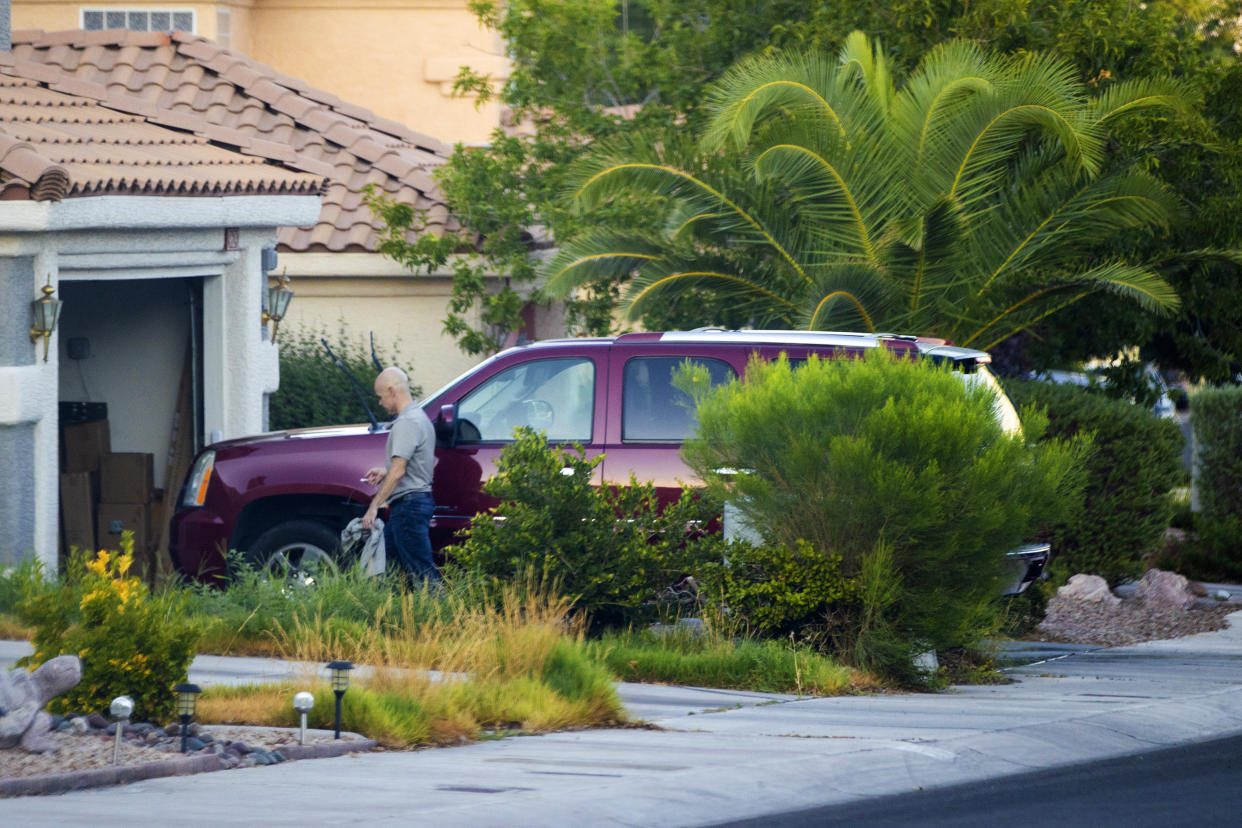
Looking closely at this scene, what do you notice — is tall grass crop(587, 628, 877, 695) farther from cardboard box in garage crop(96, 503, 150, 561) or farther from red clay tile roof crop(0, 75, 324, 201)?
cardboard box in garage crop(96, 503, 150, 561)

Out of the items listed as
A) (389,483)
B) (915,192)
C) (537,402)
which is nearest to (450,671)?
(389,483)

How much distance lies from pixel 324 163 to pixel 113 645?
10.6 meters

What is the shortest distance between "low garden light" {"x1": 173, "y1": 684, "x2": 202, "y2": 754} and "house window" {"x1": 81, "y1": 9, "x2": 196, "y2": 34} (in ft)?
63.9

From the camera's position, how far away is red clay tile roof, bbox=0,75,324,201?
39.7 ft

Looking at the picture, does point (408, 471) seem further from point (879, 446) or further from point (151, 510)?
point (151, 510)

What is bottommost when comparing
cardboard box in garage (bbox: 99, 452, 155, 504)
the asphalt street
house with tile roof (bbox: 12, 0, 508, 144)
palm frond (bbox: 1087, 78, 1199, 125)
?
the asphalt street

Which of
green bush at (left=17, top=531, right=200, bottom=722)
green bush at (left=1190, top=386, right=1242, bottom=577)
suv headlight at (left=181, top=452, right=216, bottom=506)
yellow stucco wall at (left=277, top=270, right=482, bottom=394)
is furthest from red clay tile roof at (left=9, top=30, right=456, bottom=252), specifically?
green bush at (left=17, top=531, right=200, bottom=722)

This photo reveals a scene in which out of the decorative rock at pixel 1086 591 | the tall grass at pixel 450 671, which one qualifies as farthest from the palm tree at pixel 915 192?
the tall grass at pixel 450 671

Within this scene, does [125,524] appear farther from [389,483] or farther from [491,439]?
[389,483]

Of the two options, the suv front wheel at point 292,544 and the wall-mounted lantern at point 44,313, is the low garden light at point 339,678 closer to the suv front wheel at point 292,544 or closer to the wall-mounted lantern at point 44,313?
the suv front wheel at point 292,544

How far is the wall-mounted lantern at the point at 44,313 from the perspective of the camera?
40.4ft

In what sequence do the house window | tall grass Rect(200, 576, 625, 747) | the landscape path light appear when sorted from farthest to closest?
the house window, tall grass Rect(200, 576, 625, 747), the landscape path light

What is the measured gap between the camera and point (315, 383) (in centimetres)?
1752

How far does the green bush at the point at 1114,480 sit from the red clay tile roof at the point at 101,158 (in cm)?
626
